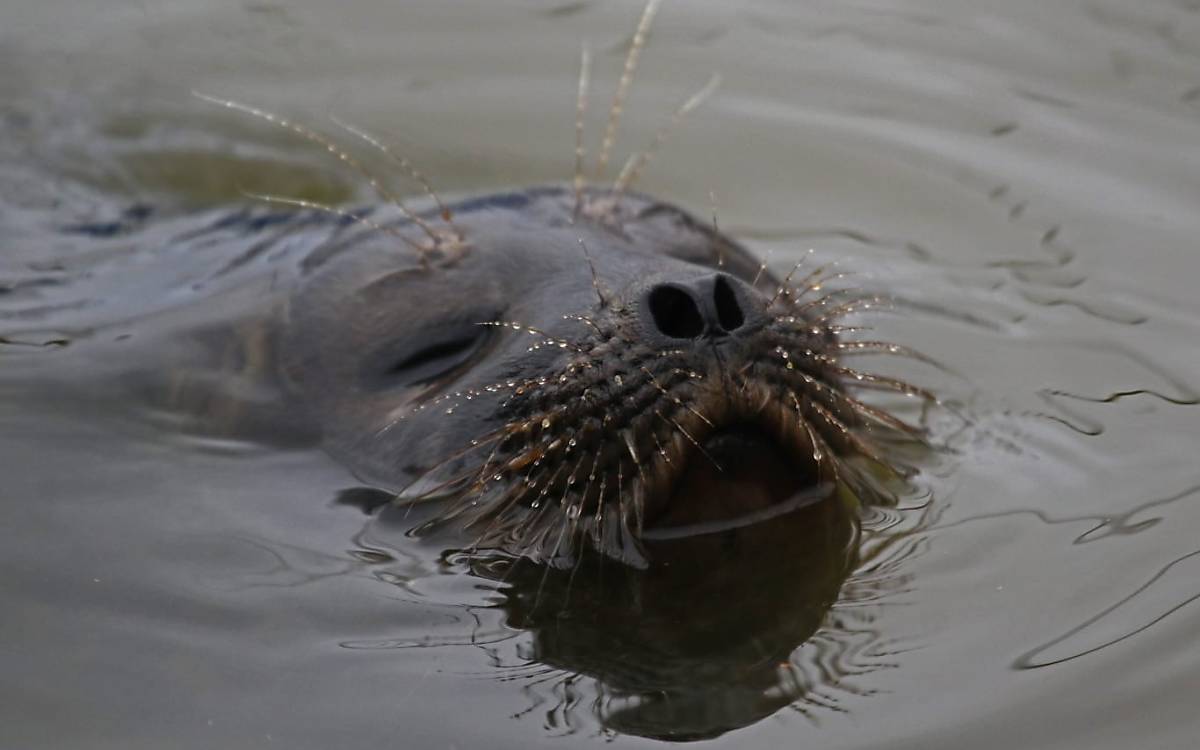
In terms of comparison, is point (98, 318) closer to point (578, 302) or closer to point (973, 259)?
point (578, 302)

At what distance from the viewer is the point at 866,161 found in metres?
7.47

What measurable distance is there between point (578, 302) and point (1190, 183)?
3.37 metres

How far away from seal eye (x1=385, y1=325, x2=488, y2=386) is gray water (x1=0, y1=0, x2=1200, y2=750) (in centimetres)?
31

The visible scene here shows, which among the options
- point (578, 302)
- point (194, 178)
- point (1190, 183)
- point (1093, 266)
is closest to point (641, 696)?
point (578, 302)

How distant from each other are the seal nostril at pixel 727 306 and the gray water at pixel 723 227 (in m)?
0.73

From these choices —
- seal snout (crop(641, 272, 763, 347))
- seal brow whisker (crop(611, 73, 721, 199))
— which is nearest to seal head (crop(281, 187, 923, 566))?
seal snout (crop(641, 272, 763, 347))

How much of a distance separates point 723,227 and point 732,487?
2703 mm

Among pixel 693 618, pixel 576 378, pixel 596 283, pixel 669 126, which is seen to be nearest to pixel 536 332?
pixel 596 283

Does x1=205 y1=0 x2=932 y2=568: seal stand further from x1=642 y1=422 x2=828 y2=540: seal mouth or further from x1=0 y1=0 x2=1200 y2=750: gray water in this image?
x1=0 y1=0 x2=1200 y2=750: gray water

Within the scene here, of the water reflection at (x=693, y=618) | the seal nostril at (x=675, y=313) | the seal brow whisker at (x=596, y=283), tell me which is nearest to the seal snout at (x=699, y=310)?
the seal nostril at (x=675, y=313)

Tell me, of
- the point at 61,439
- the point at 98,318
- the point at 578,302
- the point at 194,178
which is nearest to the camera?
the point at 578,302

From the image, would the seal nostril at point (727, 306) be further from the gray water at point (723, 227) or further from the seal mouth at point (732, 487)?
the gray water at point (723, 227)

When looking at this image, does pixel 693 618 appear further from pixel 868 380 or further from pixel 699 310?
pixel 868 380

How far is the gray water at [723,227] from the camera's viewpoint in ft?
12.9
